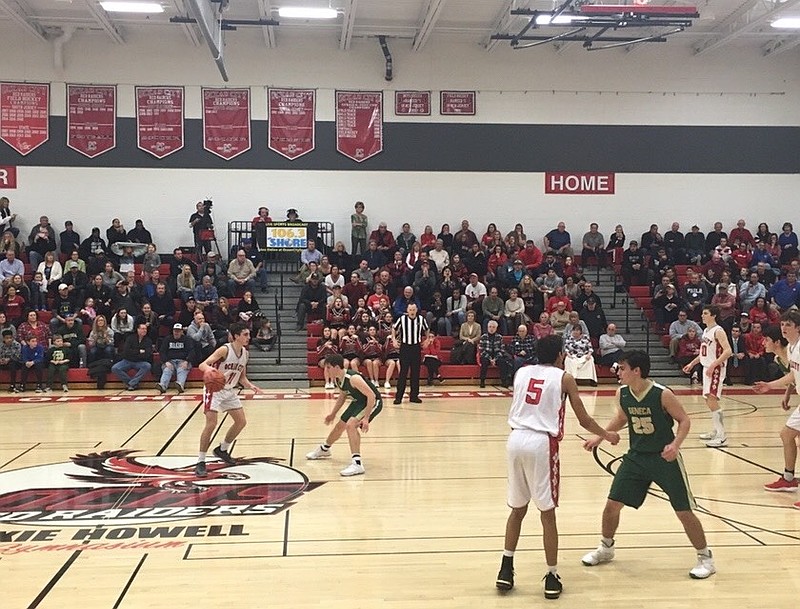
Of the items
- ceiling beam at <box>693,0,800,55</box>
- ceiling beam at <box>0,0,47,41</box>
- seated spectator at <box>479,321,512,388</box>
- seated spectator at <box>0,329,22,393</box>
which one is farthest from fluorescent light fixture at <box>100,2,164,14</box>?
ceiling beam at <box>693,0,800,55</box>

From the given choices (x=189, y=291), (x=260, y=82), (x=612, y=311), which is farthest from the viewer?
(x=260, y=82)

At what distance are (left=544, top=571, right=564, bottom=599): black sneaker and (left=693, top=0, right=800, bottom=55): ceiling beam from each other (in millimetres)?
17079

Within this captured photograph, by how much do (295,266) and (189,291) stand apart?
3.74 meters

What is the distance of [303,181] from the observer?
70.4 feet

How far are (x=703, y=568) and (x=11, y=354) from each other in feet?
46.5

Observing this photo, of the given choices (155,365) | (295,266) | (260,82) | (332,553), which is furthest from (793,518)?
(260,82)

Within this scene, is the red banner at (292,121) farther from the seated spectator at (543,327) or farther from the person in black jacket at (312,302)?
the seated spectator at (543,327)

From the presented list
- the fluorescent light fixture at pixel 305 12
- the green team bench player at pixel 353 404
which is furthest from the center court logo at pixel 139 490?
the fluorescent light fixture at pixel 305 12

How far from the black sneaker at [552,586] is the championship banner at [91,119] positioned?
19.3 meters

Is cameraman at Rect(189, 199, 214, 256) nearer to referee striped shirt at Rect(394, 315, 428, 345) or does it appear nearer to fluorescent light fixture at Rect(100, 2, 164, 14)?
fluorescent light fixture at Rect(100, 2, 164, 14)

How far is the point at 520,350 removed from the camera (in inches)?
650

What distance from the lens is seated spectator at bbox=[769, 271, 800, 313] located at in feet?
61.8

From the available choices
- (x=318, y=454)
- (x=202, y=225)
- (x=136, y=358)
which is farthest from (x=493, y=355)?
(x=202, y=225)

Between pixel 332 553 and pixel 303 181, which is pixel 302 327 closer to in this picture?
pixel 303 181
